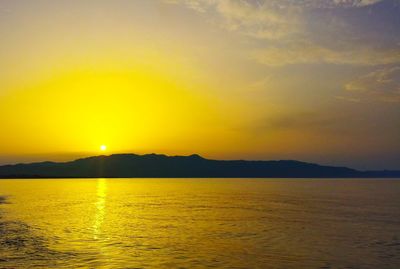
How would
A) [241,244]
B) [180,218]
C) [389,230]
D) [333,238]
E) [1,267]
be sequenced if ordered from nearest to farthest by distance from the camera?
[1,267], [241,244], [333,238], [389,230], [180,218]

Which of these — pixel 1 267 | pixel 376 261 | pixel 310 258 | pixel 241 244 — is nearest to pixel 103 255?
pixel 1 267

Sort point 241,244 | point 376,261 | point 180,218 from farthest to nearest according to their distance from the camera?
point 180,218 < point 241,244 < point 376,261

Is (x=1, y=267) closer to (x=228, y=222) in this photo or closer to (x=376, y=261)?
(x=376, y=261)

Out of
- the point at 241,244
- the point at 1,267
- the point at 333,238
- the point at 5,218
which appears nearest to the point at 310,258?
the point at 241,244

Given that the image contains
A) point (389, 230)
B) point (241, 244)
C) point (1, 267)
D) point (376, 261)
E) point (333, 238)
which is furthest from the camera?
point (389, 230)

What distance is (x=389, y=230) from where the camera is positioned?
51500 millimetres

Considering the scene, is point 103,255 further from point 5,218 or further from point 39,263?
point 5,218

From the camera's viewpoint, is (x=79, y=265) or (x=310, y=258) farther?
(x=310, y=258)

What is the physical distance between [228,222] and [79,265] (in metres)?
30.4

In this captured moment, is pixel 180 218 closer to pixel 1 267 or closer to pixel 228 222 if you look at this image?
pixel 228 222

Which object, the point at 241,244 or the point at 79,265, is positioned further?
the point at 241,244

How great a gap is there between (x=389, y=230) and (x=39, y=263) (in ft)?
130

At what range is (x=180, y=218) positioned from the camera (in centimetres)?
6362

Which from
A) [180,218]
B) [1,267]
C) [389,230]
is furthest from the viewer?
[180,218]
